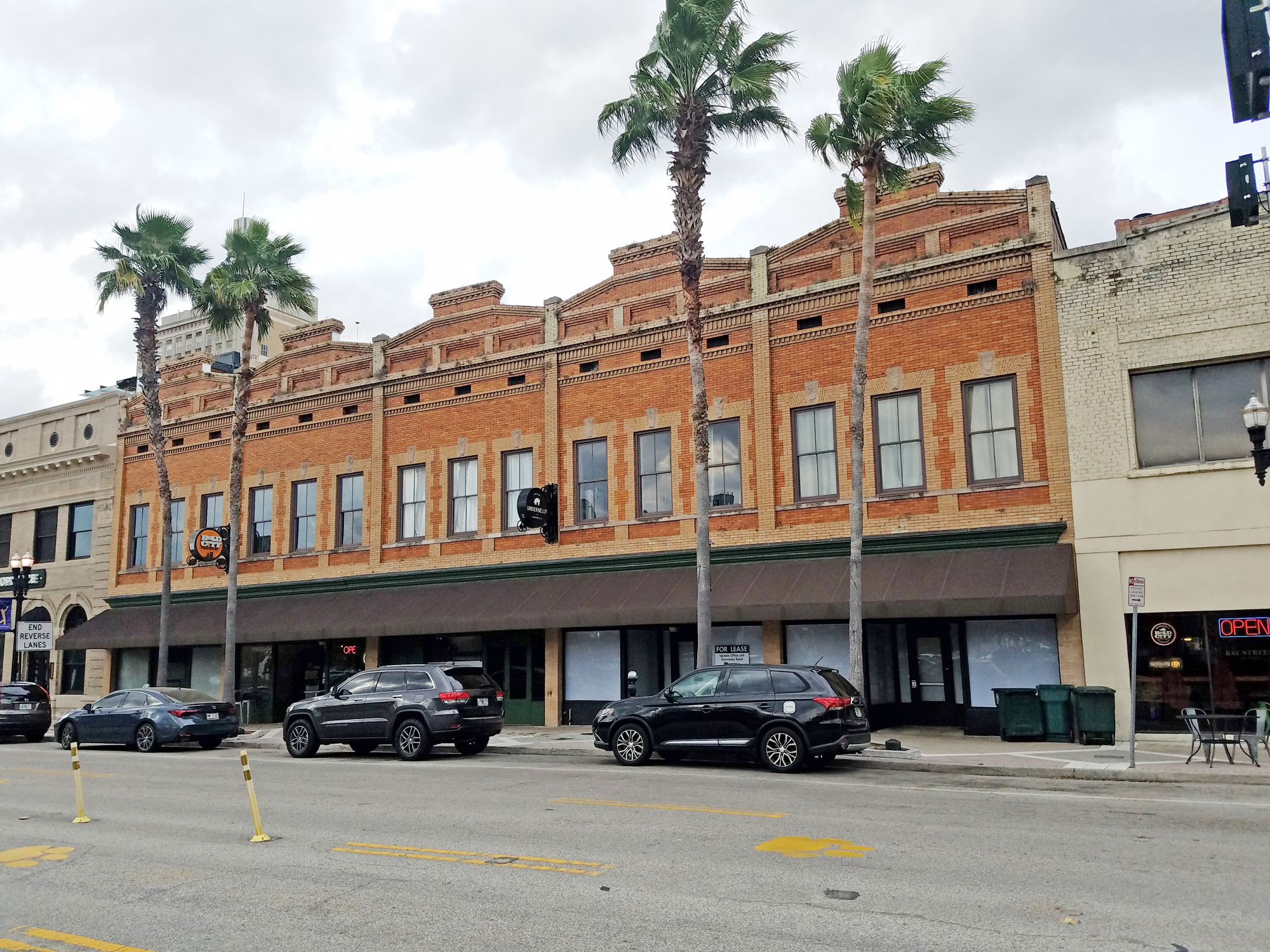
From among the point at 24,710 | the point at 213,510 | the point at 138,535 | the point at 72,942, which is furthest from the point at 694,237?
the point at 138,535

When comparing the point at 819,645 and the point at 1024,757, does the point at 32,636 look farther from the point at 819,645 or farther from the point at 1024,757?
the point at 1024,757

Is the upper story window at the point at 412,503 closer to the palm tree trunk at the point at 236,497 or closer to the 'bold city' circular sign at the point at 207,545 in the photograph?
the palm tree trunk at the point at 236,497

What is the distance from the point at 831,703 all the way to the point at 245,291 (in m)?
19.2

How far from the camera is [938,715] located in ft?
67.1

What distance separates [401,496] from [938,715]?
1499 cm

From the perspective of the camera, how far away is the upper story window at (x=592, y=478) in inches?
985

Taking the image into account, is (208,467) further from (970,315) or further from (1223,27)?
(1223,27)

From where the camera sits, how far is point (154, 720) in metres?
21.4

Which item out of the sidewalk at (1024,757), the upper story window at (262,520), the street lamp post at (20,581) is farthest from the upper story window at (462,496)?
the street lamp post at (20,581)

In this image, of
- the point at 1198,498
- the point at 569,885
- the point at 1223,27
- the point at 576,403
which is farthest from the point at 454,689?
the point at 1223,27

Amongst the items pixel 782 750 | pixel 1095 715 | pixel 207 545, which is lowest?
pixel 782 750

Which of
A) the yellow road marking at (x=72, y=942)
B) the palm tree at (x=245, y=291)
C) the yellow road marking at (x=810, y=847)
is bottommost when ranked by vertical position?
the yellow road marking at (x=72, y=942)

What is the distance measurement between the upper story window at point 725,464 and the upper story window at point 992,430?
16.5ft

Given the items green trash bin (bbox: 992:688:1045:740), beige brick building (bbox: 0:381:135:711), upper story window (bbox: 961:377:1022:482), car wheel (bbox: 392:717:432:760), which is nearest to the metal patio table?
green trash bin (bbox: 992:688:1045:740)
